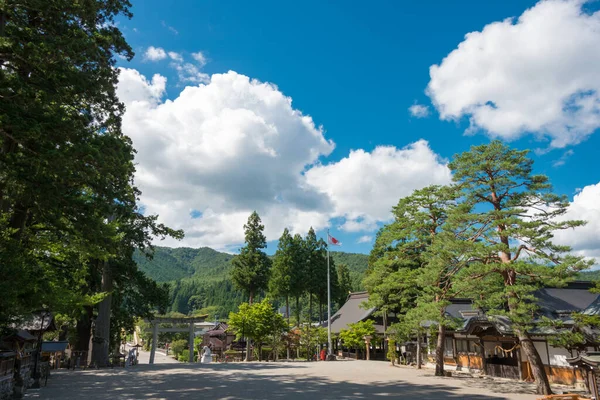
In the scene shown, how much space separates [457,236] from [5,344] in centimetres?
1896

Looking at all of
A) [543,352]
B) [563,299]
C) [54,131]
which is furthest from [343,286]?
[54,131]

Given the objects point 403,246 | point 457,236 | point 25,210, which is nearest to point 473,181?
point 457,236

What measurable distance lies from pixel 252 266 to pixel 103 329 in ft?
52.1

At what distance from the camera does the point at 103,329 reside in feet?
77.9

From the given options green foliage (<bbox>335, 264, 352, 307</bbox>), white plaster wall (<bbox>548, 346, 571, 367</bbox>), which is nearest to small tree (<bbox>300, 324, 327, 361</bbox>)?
green foliage (<bbox>335, 264, 352, 307</bbox>)

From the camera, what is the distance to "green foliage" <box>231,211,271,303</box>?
3728 centimetres

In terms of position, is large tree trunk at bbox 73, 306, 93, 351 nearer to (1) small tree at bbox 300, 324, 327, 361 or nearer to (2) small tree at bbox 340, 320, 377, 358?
(1) small tree at bbox 300, 324, 327, 361

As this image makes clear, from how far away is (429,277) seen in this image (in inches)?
694

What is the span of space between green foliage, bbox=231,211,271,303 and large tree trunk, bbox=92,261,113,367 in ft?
47.6

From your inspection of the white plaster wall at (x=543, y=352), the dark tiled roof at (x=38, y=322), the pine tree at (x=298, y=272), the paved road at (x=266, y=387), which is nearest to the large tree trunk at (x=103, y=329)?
the paved road at (x=266, y=387)

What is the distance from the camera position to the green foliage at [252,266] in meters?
37.3

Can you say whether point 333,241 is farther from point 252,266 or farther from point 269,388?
point 269,388

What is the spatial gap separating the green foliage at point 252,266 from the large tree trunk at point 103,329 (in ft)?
47.6

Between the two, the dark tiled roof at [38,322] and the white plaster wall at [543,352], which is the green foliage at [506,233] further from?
the dark tiled roof at [38,322]
